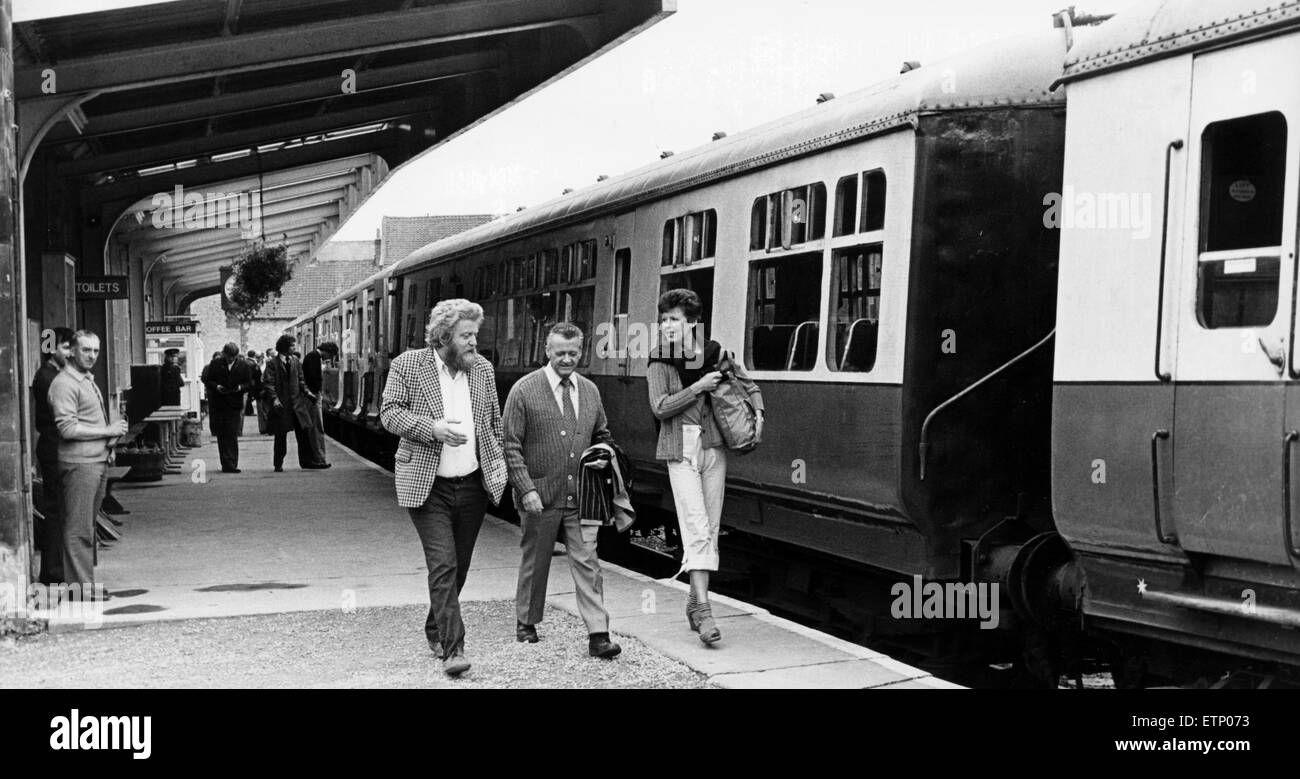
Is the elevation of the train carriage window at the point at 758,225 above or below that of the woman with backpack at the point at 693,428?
above

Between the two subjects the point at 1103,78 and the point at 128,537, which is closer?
the point at 1103,78

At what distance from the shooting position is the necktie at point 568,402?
778cm

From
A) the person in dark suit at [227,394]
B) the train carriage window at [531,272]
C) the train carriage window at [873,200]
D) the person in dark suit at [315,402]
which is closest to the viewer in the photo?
the train carriage window at [873,200]

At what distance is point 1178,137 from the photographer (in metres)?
6.10

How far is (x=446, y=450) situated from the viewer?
728 cm

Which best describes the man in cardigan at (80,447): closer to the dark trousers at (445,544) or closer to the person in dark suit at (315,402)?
the dark trousers at (445,544)

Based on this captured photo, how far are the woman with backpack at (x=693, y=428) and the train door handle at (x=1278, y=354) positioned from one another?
2.77m

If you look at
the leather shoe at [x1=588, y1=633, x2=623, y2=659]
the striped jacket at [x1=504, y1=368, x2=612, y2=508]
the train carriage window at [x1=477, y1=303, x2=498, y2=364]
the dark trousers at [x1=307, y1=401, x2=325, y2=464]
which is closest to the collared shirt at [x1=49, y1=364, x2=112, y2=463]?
the striped jacket at [x1=504, y1=368, x2=612, y2=508]

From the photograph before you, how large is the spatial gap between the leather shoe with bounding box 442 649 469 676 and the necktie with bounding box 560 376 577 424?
136 cm

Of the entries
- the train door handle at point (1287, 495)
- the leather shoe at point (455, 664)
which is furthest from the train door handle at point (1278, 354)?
the leather shoe at point (455, 664)

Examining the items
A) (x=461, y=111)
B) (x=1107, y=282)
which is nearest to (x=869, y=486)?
(x=1107, y=282)

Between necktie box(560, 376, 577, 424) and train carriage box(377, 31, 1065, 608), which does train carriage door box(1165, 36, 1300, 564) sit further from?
necktie box(560, 376, 577, 424)
